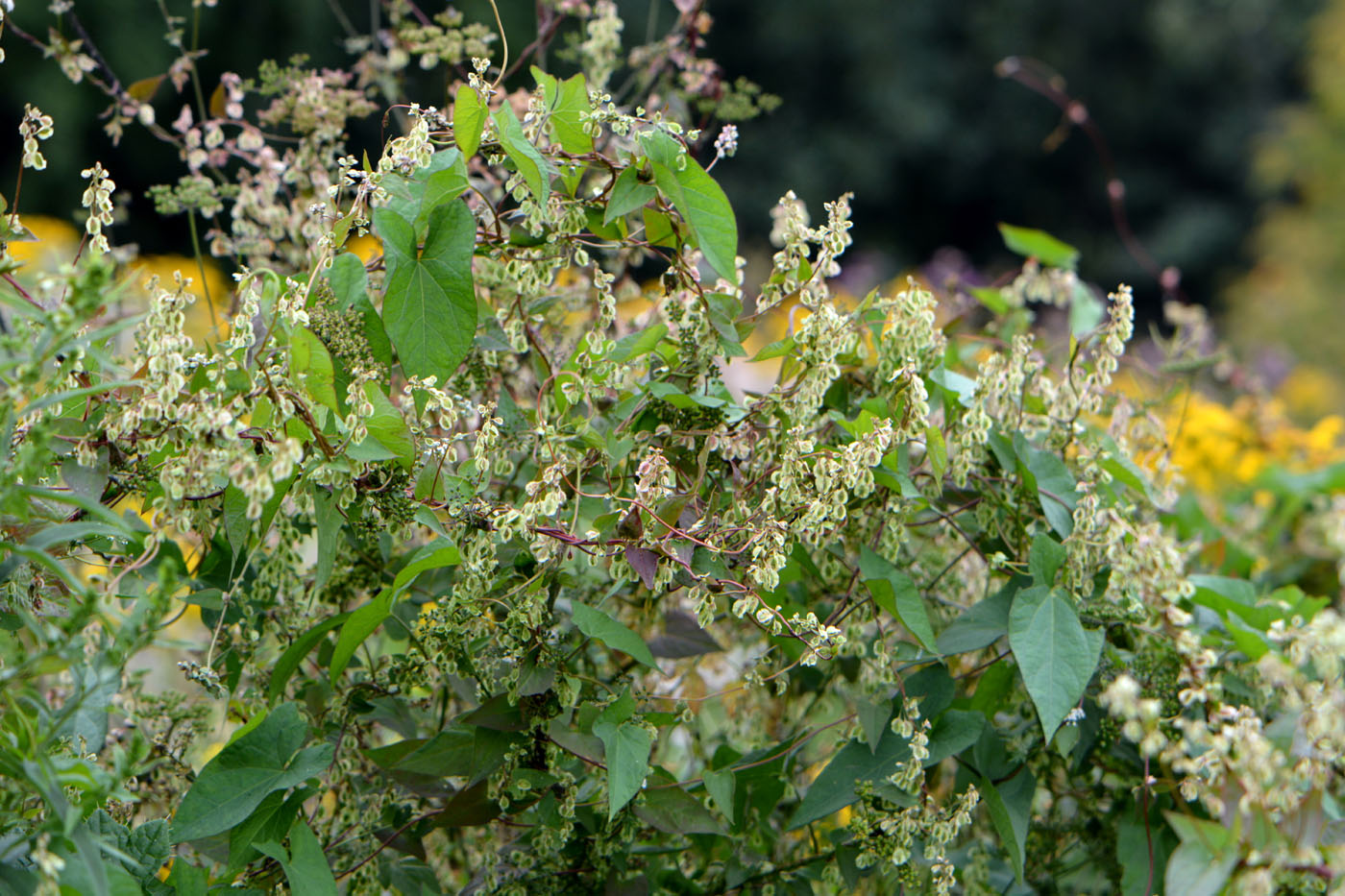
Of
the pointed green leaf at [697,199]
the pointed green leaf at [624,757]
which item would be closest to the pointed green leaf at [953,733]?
the pointed green leaf at [624,757]

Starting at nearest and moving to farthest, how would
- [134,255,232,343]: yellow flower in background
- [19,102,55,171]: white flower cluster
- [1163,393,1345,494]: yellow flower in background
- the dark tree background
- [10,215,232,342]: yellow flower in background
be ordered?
[19,102,55,171]: white flower cluster
[10,215,232,342]: yellow flower in background
[134,255,232,343]: yellow flower in background
[1163,393,1345,494]: yellow flower in background
the dark tree background

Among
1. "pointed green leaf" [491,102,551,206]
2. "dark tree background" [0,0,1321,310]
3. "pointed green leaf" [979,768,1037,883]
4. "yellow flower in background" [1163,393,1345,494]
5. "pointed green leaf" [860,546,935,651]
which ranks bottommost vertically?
"dark tree background" [0,0,1321,310]

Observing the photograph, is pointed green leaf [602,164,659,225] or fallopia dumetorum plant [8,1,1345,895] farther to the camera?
pointed green leaf [602,164,659,225]

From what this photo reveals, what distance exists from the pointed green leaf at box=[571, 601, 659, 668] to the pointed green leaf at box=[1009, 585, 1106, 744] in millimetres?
393

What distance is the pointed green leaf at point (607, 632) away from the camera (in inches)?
42.0

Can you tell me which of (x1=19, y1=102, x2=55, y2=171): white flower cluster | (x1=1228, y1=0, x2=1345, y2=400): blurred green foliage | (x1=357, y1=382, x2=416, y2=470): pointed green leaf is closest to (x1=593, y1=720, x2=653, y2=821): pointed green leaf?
(x1=357, y1=382, x2=416, y2=470): pointed green leaf

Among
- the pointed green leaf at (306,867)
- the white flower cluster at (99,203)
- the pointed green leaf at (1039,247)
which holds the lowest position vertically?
the pointed green leaf at (306,867)

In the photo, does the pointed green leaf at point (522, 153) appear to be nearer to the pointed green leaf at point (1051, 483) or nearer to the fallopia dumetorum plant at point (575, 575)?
the fallopia dumetorum plant at point (575, 575)

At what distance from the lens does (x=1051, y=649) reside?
3.67 ft

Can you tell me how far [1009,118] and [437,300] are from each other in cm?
1550

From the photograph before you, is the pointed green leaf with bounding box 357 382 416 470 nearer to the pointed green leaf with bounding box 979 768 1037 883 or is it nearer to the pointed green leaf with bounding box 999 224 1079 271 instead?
the pointed green leaf with bounding box 979 768 1037 883

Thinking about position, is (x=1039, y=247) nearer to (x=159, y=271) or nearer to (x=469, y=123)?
(x=469, y=123)

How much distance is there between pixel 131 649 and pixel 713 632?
827 millimetres

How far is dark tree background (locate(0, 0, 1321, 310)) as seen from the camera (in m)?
14.4
